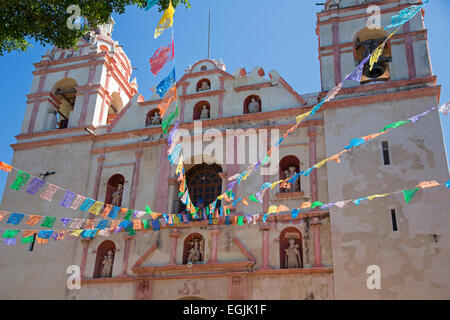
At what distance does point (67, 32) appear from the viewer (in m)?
14.2

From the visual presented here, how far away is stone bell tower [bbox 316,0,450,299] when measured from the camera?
47.6ft

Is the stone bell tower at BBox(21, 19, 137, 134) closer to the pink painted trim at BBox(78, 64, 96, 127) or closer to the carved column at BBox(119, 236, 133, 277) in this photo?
the pink painted trim at BBox(78, 64, 96, 127)

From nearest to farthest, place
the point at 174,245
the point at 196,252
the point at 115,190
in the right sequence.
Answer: the point at 196,252 → the point at 174,245 → the point at 115,190

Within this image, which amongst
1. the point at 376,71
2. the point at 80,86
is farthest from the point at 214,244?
the point at 80,86

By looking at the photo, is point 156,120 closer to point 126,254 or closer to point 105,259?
point 126,254

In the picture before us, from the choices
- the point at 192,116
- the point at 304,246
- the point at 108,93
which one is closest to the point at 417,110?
the point at 304,246

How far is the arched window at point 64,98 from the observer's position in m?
22.6

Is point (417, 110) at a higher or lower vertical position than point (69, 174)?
higher

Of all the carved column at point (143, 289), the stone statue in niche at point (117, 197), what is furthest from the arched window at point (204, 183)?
the carved column at point (143, 289)

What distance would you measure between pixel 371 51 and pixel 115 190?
10296 millimetres

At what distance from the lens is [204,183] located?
18469mm

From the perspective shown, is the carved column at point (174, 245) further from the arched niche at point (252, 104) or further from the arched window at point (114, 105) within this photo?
the arched window at point (114, 105)
